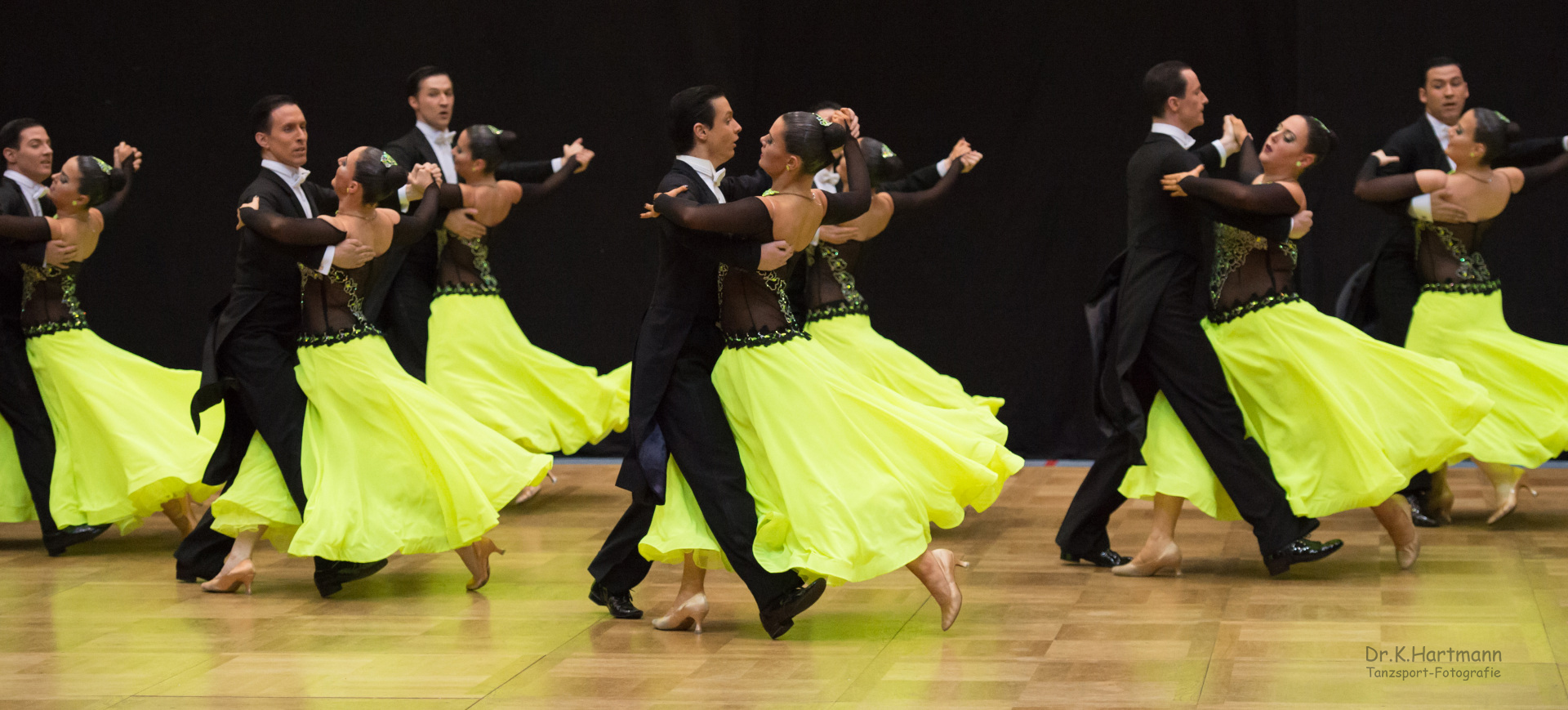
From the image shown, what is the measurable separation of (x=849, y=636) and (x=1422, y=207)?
9.55 ft

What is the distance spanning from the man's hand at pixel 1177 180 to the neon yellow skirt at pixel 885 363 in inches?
49.6

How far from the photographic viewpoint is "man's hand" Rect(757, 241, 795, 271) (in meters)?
4.16

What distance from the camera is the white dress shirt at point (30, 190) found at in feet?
20.0

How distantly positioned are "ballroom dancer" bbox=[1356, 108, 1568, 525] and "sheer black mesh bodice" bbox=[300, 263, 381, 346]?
356cm

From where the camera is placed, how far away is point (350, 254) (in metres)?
4.90

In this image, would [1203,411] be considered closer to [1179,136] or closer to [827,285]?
[1179,136]

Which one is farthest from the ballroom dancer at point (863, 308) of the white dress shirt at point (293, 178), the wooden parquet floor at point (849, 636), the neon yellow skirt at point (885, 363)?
the white dress shirt at point (293, 178)

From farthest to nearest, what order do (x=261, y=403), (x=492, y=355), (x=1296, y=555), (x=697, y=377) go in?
1. (x=492, y=355)
2. (x=261, y=403)
3. (x=1296, y=555)
4. (x=697, y=377)

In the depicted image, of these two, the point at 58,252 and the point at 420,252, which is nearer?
the point at 58,252

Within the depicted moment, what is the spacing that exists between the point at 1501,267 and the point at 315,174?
5823 millimetres

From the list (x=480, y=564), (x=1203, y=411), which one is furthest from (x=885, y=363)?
(x=480, y=564)

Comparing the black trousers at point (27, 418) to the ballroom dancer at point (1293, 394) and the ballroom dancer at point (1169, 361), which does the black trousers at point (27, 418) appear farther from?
the ballroom dancer at point (1293, 394)

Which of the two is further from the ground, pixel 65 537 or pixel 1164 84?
pixel 1164 84

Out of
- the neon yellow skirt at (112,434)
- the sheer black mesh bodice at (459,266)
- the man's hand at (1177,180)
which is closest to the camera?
the man's hand at (1177,180)
